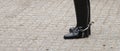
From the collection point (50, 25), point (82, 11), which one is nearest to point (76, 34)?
point (82, 11)

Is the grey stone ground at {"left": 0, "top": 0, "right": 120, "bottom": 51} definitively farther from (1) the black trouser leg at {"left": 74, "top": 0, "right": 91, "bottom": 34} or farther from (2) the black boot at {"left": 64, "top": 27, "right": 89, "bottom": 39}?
(1) the black trouser leg at {"left": 74, "top": 0, "right": 91, "bottom": 34}

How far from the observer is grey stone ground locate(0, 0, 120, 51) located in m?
3.57

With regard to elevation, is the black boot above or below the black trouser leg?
below

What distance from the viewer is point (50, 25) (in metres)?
4.23

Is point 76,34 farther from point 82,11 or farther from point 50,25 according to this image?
point 50,25

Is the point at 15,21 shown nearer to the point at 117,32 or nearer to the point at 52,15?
the point at 52,15

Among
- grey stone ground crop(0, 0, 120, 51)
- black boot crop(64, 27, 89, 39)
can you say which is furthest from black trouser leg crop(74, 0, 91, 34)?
grey stone ground crop(0, 0, 120, 51)

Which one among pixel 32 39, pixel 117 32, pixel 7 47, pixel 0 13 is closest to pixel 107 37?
pixel 117 32

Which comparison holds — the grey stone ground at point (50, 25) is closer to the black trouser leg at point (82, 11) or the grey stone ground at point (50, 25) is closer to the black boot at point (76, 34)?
the black boot at point (76, 34)

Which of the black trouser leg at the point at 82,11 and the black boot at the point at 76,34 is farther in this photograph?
the black boot at the point at 76,34

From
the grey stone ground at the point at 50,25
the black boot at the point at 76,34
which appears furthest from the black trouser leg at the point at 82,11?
the grey stone ground at the point at 50,25

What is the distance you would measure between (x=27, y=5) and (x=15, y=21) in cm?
85

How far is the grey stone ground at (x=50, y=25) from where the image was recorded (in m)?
3.57

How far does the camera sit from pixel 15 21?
4.48 metres
